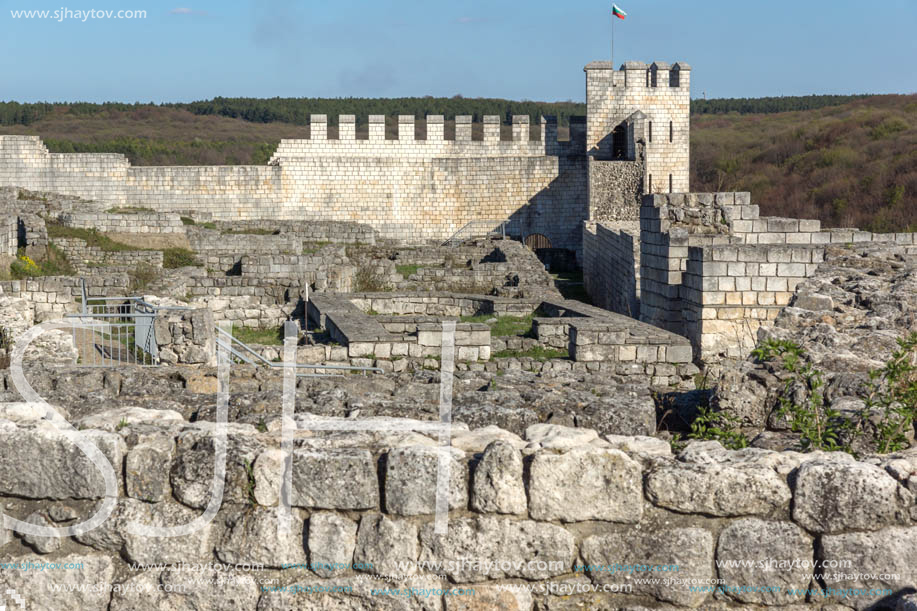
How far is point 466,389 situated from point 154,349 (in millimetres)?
4653

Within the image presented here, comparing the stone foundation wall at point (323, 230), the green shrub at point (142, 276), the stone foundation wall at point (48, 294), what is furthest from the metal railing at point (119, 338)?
the stone foundation wall at point (323, 230)

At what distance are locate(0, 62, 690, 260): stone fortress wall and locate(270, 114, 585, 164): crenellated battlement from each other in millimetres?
38

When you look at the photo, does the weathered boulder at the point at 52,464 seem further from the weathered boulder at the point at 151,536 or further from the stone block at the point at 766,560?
the stone block at the point at 766,560

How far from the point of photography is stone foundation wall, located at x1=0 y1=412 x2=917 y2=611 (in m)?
3.38

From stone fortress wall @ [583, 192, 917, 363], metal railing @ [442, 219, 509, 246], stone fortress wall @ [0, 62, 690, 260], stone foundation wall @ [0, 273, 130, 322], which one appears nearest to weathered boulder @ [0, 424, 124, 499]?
stone fortress wall @ [583, 192, 917, 363]

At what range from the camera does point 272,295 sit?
15.5 metres

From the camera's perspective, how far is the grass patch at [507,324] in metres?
12.6

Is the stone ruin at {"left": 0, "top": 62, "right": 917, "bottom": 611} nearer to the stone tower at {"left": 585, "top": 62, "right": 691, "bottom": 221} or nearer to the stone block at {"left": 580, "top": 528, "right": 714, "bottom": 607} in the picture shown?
the stone block at {"left": 580, "top": 528, "right": 714, "bottom": 607}

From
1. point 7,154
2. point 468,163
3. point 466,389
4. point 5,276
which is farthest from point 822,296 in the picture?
point 7,154

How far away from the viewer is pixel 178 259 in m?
21.0

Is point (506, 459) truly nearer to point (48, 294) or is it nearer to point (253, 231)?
point (48, 294)

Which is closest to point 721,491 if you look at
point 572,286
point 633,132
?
Answer: point 572,286

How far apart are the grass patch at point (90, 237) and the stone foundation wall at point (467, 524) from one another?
19576 mm

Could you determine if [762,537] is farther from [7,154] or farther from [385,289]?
[7,154]
